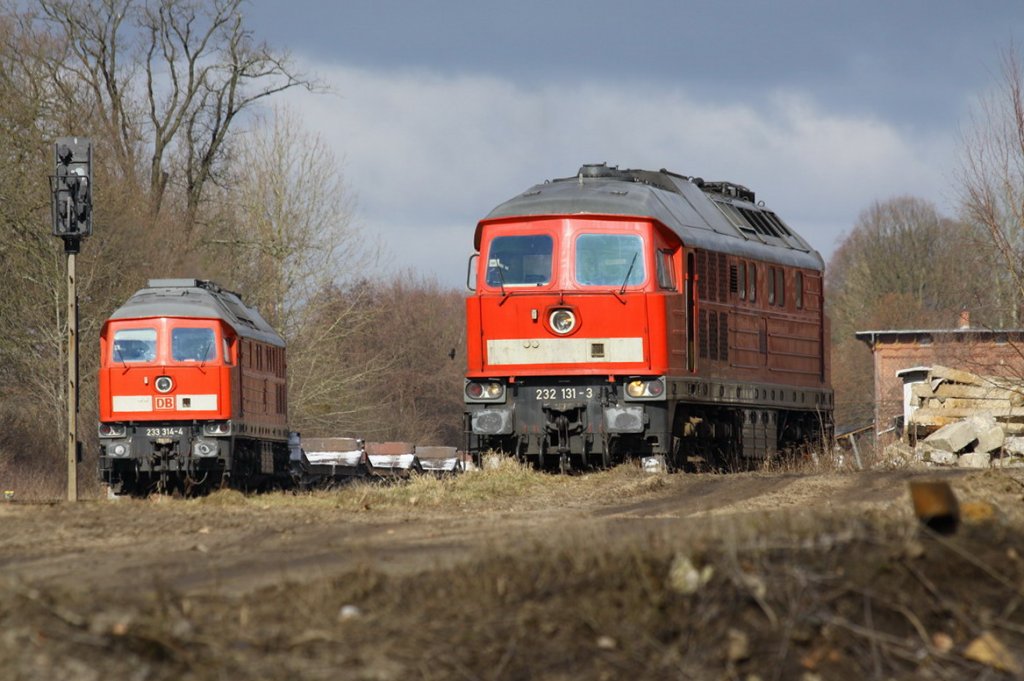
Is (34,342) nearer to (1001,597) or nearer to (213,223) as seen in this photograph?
(213,223)

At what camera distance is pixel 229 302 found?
102ft

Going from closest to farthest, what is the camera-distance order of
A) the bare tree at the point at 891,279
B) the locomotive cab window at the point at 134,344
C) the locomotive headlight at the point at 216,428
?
the locomotive headlight at the point at 216,428 < the locomotive cab window at the point at 134,344 < the bare tree at the point at 891,279

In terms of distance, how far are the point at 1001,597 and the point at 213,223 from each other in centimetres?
4698

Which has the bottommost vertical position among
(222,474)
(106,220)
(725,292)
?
(222,474)

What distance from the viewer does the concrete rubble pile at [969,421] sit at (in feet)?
79.0

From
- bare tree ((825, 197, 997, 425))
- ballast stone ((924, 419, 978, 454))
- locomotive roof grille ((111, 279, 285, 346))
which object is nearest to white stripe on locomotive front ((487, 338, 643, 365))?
ballast stone ((924, 419, 978, 454))

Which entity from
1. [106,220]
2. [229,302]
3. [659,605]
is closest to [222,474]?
[229,302]

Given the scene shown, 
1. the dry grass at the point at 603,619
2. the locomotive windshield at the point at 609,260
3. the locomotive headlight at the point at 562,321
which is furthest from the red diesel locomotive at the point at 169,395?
the dry grass at the point at 603,619

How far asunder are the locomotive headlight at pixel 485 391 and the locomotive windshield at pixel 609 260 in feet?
5.69

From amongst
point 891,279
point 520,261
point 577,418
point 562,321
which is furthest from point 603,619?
point 891,279

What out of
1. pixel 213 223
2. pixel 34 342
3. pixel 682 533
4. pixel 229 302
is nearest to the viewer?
pixel 682 533

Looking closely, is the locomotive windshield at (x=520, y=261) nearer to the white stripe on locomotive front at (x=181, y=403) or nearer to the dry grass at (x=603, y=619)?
the white stripe on locomotive front at (x=181, y=403)

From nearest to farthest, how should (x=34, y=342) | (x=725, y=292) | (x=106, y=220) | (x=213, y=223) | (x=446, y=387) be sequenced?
(x=725, y=292) < (x=34, y=342) < (x=106, y=220) < (x=213, y=223) < (x=446, y=387)

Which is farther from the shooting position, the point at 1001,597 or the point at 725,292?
the point at 725,292
